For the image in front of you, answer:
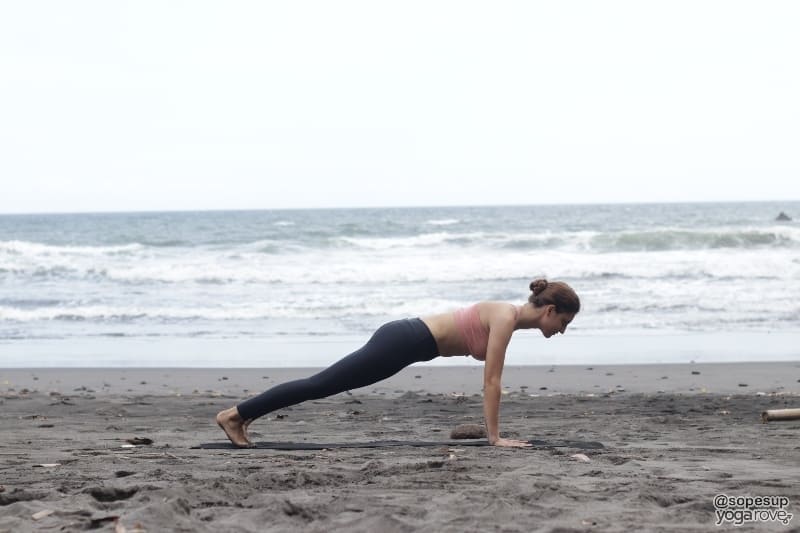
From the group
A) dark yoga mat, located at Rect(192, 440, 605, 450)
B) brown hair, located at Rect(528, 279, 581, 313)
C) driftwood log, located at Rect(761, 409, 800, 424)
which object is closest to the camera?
brown hair, located at Rect(528, 279, 581, 313)

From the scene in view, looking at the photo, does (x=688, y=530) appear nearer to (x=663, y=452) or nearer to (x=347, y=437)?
(x=663, y=452)

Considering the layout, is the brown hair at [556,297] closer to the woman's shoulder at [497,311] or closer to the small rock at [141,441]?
the woman's shoulder at [497,311]

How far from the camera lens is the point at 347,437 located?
21.7 ft

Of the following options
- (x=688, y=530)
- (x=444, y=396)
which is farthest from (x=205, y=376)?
(x=688, y=530)

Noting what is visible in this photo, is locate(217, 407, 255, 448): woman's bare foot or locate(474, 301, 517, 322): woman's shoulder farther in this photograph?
locate(217, 407, 255, 448): woman's bare foot

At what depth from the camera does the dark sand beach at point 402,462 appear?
3.86m

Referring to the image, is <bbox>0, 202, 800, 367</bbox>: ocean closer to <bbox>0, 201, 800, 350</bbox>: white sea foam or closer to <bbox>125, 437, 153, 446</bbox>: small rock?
<bbox>0, 201, 800, 350</bbox>: white sea foam

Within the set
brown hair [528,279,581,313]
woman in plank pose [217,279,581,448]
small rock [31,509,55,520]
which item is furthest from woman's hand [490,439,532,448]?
small rock [31,509,55,520]

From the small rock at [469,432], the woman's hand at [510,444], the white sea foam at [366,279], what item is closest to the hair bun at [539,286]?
the woman's hand at [510,444]

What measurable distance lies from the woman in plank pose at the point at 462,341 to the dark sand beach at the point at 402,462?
36 cm

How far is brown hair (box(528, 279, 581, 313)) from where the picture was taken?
219 inches

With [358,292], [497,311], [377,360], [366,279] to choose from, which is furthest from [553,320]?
[366,279]

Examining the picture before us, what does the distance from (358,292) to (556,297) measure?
1666cm

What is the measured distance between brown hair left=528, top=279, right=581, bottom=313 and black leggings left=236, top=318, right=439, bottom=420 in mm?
666
